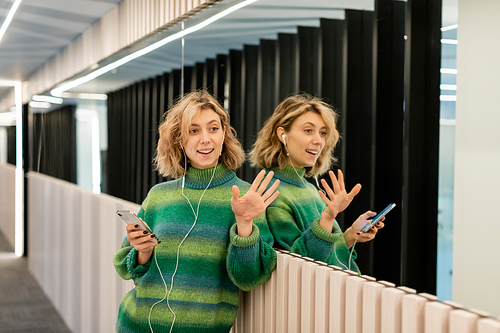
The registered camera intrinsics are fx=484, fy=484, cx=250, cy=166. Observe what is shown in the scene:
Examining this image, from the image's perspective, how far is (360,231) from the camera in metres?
1.28

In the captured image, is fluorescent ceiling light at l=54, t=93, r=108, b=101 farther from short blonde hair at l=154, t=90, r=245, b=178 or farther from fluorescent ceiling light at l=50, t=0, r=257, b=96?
short blonde hair at l=154, t=90, r=245, b=178

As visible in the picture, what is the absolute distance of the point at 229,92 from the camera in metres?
2.05

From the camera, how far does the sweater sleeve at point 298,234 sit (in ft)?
4.70

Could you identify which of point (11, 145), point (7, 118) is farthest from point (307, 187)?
point (7, 118)

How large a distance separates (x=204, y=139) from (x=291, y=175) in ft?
1.08

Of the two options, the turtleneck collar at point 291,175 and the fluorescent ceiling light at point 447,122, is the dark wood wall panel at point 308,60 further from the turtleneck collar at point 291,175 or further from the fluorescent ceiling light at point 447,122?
the fluorescent ceiling light at point 447,122

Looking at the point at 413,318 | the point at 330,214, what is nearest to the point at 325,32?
the point at 330,214

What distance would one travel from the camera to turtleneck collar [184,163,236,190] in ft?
5.56

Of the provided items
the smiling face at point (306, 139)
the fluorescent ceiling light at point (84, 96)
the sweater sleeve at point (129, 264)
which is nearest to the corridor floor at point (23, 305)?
the fluorescent ceiling light at point (84, 96)

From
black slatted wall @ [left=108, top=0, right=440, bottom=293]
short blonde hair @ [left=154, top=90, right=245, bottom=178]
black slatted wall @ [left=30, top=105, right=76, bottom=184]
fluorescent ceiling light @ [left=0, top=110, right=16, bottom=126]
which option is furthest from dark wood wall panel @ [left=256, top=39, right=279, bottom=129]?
fluorescent ceiling light @ [left=0, top=110, right=16, bottom=126]

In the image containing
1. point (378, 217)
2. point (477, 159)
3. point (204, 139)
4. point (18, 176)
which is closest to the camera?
point (477, 159)

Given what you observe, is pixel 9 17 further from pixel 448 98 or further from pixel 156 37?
pixel 448 98

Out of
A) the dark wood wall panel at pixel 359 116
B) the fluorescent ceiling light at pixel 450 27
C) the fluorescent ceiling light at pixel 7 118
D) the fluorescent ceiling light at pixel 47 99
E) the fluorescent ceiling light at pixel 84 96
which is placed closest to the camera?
the fluorescent ceiling light at pixel 450 27

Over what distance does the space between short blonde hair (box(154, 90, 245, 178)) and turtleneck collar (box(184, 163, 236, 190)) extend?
0.04 m
